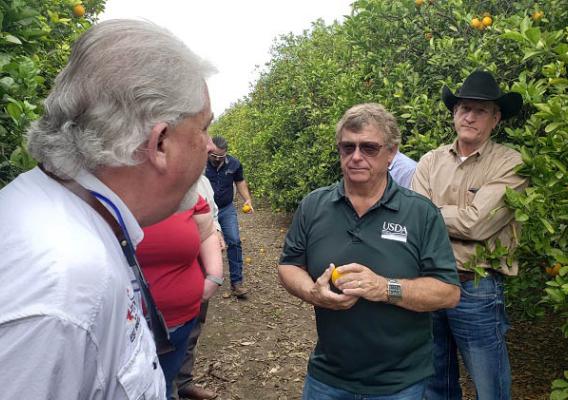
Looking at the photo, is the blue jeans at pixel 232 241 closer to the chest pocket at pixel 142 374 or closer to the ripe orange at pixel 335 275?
the ripe orange at pixel 335 275

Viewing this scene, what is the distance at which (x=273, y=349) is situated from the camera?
533 centimetres

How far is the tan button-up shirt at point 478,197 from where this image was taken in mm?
2963

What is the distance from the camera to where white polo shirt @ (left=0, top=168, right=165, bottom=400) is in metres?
0.88

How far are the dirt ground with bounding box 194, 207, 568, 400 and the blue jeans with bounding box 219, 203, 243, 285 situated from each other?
37 cm

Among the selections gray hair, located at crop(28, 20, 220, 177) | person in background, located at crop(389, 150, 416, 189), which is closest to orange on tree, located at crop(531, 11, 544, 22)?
person in background, located at crop(389, 150, 416, 189)

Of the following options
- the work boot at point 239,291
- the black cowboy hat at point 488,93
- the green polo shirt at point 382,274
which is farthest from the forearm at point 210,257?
the work boot at point 239,291

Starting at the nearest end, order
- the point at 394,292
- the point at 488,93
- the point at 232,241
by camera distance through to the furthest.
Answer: the point at 394,292
the point at 488,93
the point at 232,241

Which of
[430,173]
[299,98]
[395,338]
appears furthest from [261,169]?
[395,338]

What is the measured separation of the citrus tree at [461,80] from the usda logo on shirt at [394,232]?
94 cm

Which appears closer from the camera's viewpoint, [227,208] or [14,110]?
[14,110]

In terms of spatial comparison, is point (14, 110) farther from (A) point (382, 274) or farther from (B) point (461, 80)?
(B) point (461, 80)

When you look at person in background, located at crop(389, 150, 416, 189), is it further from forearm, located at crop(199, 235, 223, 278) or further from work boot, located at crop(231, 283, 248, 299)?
work boot, located at crop(231, 283, 248, 299)

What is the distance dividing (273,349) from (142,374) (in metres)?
4.42

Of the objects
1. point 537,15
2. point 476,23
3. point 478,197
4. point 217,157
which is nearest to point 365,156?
point 478,197
